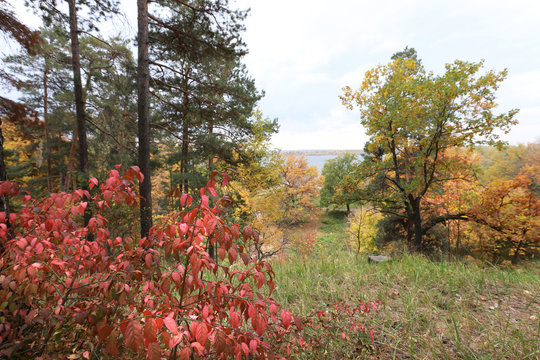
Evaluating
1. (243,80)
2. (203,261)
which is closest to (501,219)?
(203,261)

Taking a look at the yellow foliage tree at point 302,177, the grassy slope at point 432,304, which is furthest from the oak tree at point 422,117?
the yellow foliage tree at point 302,177

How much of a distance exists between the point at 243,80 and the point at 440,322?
1249 cm

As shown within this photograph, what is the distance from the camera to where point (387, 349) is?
2164 millimetres

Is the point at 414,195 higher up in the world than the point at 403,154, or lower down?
lower down

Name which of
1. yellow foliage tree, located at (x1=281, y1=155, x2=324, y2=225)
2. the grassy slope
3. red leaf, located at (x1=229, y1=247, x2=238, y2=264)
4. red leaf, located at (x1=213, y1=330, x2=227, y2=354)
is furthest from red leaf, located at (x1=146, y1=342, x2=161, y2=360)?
yellow foliage tree, located at (x1=281, y1=155, x2=324, y2=225)

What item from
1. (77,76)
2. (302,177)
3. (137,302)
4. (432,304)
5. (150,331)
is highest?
(77,76)

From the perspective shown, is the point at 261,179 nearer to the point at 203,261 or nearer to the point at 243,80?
the point at 243,80

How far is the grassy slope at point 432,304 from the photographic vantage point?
2.04 meters

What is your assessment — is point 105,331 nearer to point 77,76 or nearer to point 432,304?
point 432,304

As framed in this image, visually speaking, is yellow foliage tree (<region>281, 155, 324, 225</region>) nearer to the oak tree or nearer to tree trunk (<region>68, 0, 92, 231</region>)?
the oak tree

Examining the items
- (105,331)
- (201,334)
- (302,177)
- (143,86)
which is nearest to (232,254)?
(201,334)

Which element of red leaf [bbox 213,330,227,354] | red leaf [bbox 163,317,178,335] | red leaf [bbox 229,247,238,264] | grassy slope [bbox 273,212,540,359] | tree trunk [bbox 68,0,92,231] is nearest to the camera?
red leaf [bbox 163,317,178,335]

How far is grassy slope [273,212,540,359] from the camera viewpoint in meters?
2.04

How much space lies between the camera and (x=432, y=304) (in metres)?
2.91
